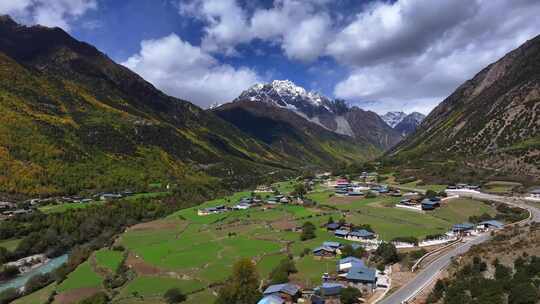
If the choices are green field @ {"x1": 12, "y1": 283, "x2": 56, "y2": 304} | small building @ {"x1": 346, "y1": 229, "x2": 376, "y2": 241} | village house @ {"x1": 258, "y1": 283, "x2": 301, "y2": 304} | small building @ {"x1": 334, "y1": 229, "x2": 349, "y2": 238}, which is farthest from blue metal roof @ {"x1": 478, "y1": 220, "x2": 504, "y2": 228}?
green field @ {"x1": 12, "y1": 283, "x2": 56, "y2": 304}

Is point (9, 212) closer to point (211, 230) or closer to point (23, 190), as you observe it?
point (23, 190)

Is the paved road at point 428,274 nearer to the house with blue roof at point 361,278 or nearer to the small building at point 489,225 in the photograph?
the house with blue roof at point 361,278

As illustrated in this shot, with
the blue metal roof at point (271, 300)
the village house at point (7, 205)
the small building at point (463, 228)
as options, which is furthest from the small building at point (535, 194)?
the village house at point (7, 205)

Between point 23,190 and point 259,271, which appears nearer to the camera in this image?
point 259,271

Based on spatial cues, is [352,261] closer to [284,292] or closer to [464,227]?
[284,292]

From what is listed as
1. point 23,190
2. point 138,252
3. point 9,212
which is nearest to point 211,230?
point 138,252

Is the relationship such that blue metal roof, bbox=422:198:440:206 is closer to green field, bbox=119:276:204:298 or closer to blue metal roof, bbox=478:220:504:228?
blue metal roof, bbox=478:220:504:228
